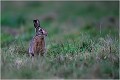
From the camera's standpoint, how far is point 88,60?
919 cm

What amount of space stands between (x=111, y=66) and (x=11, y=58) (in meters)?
1.92

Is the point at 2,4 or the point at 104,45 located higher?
the point at 2,4

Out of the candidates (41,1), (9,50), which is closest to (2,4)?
(41,1)

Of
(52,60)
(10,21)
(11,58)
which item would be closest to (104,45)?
(52,60)

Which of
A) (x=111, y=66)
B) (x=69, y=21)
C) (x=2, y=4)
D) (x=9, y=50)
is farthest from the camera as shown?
(x=2, y=4)

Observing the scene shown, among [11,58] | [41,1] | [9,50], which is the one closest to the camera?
[11,58]

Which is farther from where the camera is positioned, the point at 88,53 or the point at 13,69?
the point at 88,53

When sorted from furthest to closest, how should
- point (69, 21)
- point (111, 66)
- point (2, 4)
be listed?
point (2, 4)
point (69, 21)
point (111, 66)

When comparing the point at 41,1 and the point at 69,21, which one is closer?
the point at 69,21

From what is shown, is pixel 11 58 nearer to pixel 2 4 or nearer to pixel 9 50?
pixel 9 50

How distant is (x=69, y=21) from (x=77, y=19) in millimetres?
776

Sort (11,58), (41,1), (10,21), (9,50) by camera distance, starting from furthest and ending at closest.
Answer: (41,1) < (10,21) < (9,50) < (11,58)

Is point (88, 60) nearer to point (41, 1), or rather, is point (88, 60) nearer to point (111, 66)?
point (111, 66)

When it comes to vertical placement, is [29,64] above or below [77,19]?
below
